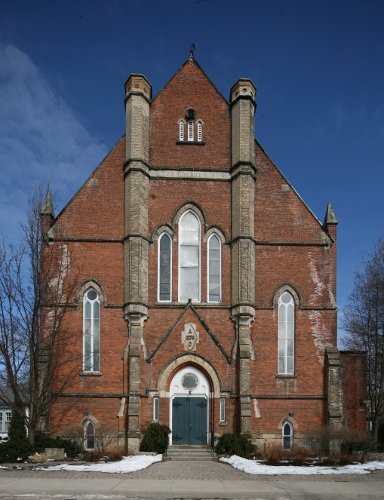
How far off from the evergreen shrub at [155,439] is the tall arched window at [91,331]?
11.7 feet

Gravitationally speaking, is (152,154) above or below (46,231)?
above

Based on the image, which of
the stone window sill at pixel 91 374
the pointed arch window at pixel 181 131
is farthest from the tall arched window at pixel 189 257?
the stone window sill at pixel 91 374

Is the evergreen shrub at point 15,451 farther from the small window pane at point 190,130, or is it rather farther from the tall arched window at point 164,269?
the small window pane at point 190,130

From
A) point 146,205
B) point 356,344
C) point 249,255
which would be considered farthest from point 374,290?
point 146,205

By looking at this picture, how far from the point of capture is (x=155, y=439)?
25812 millimetres

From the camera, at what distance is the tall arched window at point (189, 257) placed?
28.8 metres

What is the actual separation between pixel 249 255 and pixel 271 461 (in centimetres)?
932

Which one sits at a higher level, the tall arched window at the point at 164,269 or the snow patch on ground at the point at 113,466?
the tall arched window at the point at 164,269

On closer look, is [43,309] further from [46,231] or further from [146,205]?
[146,205]

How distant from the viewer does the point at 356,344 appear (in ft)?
136

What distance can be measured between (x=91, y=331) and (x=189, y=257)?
522 centimetres

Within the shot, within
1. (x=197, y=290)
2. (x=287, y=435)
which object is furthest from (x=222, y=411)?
(x=197, y=290)

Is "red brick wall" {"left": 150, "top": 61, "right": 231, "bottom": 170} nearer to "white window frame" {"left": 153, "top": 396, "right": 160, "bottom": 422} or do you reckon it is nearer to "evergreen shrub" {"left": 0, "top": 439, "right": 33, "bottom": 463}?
"white window frame" {"left": 153, "top": 396, "right": 160, "bottom": 422}

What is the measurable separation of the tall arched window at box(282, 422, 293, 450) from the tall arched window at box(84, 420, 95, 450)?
25.5 ft
